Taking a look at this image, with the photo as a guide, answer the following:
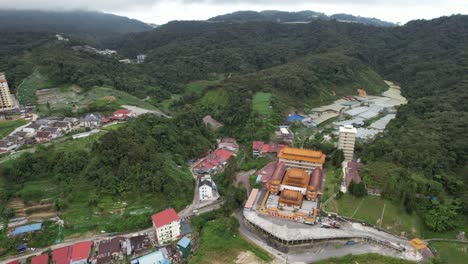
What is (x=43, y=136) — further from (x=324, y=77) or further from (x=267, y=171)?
(x=324, y=77)

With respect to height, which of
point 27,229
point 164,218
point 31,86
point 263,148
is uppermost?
point 31,86

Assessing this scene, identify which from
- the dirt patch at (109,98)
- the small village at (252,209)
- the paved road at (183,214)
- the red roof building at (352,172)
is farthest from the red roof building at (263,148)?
the dirt patch at (109,98)

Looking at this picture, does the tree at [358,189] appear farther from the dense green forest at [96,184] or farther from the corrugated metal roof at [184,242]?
the dense green forest at [96,184]

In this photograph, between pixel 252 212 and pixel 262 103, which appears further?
pixel 262 103

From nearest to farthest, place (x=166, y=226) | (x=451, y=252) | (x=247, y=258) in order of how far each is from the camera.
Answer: (x=451, y=252), (x=247, y=258), (x=166, y=226)

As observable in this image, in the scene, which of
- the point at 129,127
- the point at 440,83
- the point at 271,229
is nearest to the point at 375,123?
the point at 440,83

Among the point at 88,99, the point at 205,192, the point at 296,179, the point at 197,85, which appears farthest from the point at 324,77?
the point at 88,99
